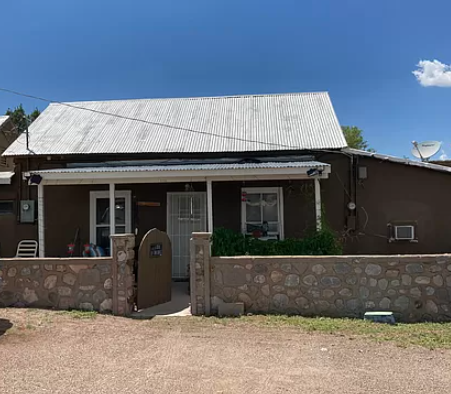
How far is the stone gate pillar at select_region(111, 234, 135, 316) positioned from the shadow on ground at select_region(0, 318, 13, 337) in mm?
1493

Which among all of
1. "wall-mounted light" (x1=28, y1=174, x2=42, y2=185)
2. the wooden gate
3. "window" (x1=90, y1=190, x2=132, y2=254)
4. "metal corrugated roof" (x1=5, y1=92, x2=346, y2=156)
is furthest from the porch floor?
"wall-mounted light" (x1=28, y1=174, x2=42, y2=185)

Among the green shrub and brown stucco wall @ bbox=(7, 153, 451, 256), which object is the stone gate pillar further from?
brown stucco wall @ bbox=(7, 153, 451, 256)

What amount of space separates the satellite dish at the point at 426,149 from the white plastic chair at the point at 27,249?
11.3 meters

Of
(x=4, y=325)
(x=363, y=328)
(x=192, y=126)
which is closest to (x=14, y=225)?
(x=4, y=325)

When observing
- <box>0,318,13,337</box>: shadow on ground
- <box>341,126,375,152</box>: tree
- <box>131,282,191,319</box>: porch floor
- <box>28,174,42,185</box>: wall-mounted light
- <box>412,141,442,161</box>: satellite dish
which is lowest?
<box>131,282,191,319</box>: porch floor

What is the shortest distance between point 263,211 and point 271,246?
1.81 metres

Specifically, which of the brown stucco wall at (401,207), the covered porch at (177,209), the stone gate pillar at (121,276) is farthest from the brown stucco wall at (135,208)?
the stone gate pillar at (121,276)

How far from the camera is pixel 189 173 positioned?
A: 27.0 ft

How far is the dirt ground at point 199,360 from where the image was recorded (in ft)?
12.6

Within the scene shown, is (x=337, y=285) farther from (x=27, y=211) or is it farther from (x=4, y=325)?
(x=27, y=211)

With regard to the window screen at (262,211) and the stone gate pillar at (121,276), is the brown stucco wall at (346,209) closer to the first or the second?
the window screen at (262,211)

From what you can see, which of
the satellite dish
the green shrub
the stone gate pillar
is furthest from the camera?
the satellite dish

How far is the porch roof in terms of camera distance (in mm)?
8117

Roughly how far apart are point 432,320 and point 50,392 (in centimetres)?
535
